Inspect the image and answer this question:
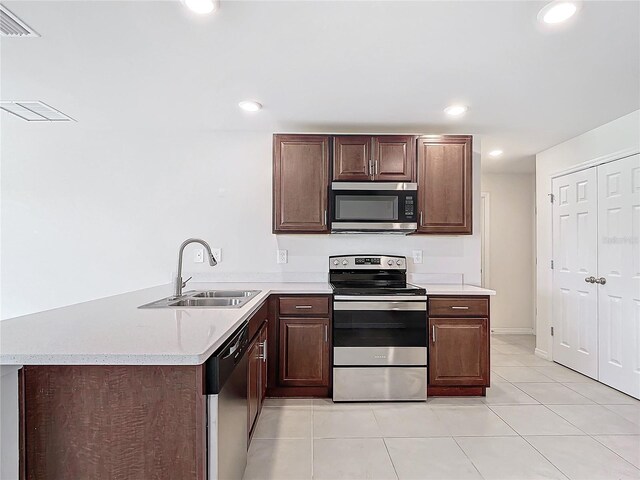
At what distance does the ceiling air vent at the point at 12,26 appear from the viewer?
1738 millimetres

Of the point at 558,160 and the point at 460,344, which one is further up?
the point at 558,160

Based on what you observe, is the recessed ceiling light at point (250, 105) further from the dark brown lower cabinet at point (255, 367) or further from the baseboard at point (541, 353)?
the baseboard at point (541, 353)

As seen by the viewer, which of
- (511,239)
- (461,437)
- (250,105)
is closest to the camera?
(461,437)

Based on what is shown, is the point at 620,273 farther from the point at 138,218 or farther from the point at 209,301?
the point at 138,218

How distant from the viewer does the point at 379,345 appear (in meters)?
2.88

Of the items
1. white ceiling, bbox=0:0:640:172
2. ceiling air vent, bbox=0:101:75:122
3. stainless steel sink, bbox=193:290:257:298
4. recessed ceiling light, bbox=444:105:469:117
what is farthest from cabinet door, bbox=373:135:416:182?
ceiling air vent, bbox=0:101:75:122

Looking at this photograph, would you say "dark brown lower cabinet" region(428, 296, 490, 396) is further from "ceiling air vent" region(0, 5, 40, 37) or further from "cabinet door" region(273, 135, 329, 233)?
"ceiling air vent" region(0, 5, 40, 37)

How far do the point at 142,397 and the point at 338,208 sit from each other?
2217 mm

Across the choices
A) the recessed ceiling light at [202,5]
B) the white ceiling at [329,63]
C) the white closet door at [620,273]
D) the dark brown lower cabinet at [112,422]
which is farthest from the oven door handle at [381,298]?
the recessed ceiling light at [202,5]

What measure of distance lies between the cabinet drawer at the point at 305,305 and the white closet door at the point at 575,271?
2.42 metres

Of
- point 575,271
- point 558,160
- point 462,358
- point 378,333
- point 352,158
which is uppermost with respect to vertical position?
point 558,160

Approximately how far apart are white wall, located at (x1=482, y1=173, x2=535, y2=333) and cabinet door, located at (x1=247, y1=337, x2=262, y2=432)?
3.92 metres

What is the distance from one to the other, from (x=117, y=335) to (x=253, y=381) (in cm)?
96

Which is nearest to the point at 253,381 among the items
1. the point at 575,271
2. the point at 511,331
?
the point at 575,271
